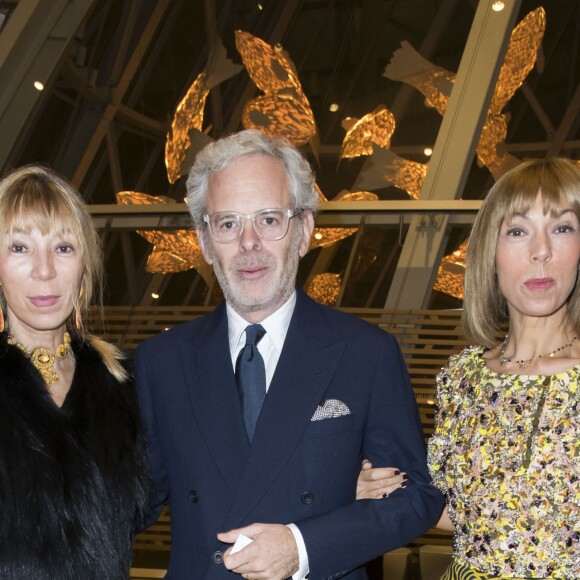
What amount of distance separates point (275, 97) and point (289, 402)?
394 cm

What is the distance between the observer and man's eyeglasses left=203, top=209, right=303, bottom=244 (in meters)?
2.37

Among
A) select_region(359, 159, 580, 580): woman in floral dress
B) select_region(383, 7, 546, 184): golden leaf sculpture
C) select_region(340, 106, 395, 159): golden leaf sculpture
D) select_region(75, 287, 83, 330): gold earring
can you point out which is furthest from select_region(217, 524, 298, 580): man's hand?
select_region(340, 106, 395, 159): golden leaf sculpture

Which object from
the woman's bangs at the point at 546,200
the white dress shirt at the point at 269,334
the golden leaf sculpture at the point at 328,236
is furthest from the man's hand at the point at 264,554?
the golden leaf sculpture at the point at 328,236

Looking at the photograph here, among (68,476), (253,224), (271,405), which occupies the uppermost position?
(253,224)

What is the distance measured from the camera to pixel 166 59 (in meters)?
6.32

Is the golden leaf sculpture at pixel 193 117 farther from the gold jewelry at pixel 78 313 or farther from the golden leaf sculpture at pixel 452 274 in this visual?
the gold jewelry at pixel 78 313

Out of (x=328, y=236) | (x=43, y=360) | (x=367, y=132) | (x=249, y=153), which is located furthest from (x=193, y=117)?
(x=43, y=360)

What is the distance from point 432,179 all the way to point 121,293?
1.73 m

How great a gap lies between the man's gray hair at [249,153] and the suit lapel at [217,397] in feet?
0.99

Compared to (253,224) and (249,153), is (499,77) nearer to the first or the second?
(249,153)

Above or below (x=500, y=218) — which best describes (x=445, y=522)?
below

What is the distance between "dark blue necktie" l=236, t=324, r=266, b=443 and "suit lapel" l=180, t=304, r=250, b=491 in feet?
0.10

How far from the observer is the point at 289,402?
225 centimetres

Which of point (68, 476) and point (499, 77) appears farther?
point (499, 77)
